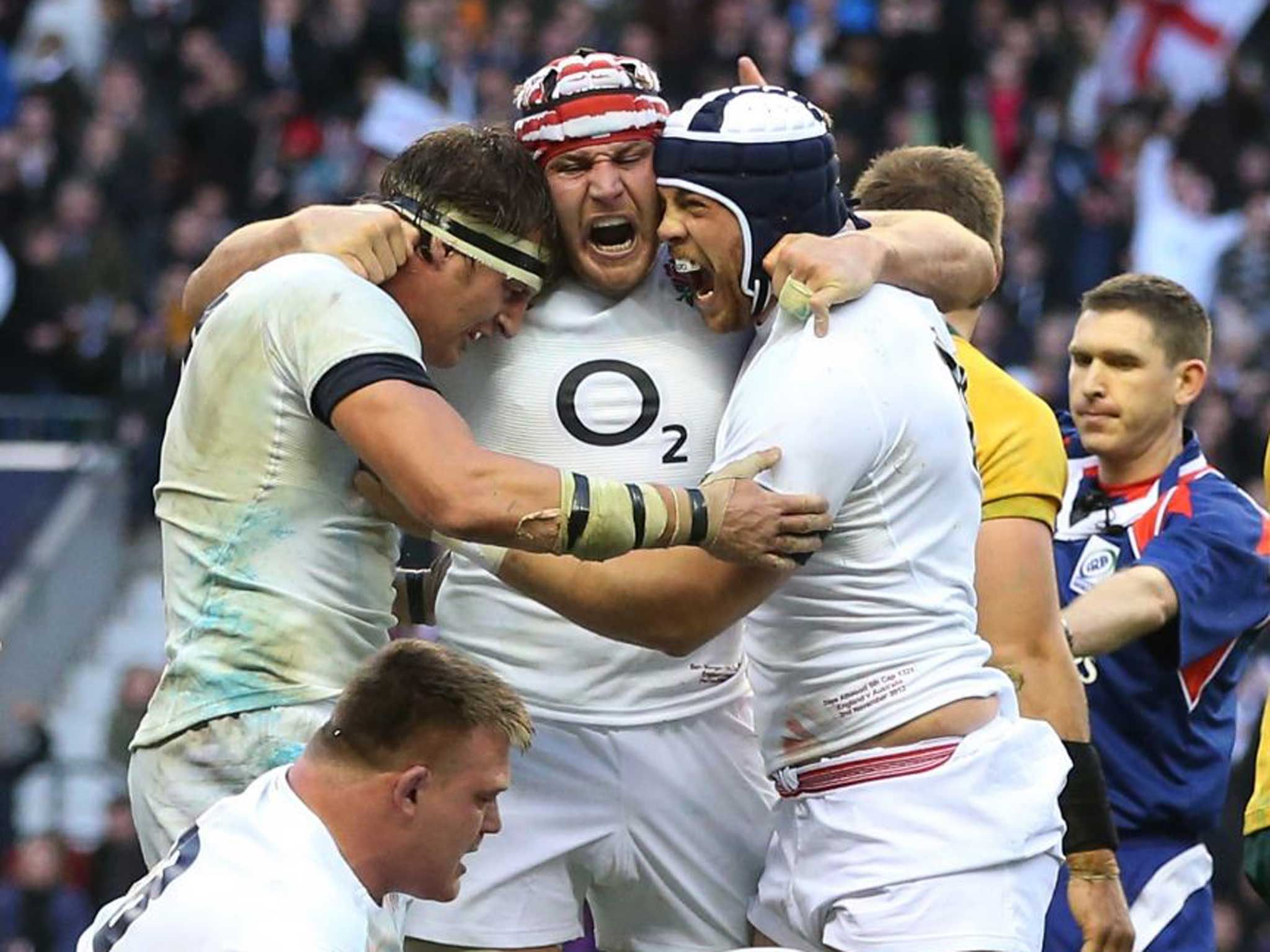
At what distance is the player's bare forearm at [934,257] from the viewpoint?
18.6ft

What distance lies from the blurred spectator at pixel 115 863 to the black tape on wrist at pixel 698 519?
838 centimetres

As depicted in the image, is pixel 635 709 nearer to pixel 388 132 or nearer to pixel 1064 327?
pixel 1064 327

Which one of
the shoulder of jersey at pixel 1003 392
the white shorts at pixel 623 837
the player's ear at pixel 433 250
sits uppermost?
the player's ear at pixel 433 250

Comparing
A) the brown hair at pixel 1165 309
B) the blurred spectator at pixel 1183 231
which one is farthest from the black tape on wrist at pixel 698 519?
the blurred spectator at pixel 1183 231

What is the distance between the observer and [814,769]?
5465 mm

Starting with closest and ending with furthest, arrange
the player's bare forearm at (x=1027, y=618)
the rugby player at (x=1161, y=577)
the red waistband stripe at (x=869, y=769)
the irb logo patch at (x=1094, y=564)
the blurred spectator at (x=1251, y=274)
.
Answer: the red waistband stripe at (x=869, y=769) < the player's bare forearm at (x=1027, y=618) < the rugby player at (x=1161, y=577) < the irb logo patch at (x=1094, y=564) < the blurred spectator at (x=1251, y=274)

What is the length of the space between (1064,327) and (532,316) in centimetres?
982

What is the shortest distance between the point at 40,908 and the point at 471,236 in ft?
27.0

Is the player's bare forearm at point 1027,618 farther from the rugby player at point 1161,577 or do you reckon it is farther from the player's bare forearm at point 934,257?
the rugby player at point 1161,577

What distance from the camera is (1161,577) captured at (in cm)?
669

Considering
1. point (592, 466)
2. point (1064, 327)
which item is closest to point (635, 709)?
point (592, 466)

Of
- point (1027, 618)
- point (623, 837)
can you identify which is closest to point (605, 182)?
point (1027, 618)

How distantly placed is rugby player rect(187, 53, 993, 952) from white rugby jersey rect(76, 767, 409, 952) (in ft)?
3.67

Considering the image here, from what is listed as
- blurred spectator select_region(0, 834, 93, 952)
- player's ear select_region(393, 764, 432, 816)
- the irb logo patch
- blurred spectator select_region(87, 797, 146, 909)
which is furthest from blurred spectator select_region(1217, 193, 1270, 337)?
player's ear select_region(393, 764, 432, 816)
